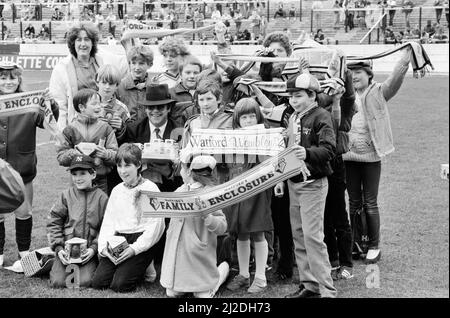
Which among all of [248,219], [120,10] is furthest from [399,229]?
[120,10]

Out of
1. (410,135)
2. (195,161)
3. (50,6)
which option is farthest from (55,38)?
(195,161)

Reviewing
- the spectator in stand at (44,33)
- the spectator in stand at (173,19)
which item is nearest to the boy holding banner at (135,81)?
the spectator in stand at (44,33)

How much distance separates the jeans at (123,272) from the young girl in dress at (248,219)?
0.81 meters

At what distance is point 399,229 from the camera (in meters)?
7.64

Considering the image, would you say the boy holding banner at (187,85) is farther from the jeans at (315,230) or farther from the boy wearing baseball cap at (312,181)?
the jeans at (315,230)

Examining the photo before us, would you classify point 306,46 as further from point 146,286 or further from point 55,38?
point 55,38

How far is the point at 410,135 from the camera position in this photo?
563 inches

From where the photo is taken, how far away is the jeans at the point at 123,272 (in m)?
5.66

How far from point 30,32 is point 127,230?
24.0m

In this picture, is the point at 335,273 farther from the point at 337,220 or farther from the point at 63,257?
the point at 63,257

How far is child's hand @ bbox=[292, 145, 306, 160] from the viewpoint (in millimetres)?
4925

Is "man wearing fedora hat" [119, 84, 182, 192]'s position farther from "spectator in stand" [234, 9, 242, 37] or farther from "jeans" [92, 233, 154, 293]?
"spectator in stand" [234, 9, 242, 37]

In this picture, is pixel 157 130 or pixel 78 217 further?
pixel 157 130

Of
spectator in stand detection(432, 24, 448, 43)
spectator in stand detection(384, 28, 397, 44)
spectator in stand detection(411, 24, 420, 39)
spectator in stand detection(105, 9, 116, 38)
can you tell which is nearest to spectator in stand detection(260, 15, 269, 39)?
spectator in stand detection(384, 28, 397, 44)
